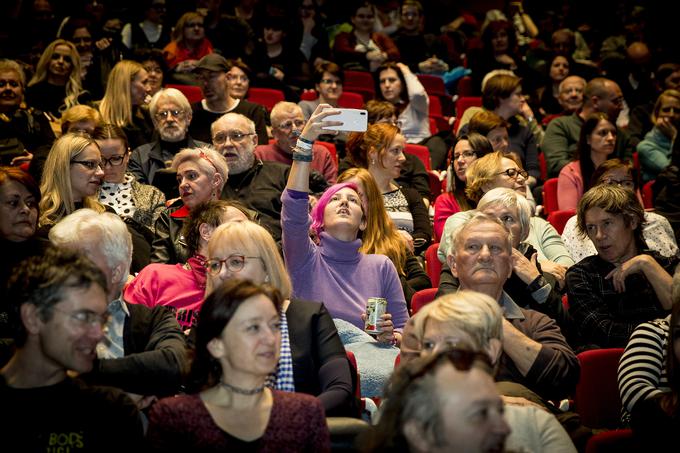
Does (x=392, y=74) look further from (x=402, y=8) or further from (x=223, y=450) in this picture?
(x=223, y=450)

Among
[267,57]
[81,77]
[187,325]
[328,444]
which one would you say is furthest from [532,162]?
[328,444]

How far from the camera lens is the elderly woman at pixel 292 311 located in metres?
2.90

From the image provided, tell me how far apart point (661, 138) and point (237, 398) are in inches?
194

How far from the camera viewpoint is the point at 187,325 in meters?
3.30

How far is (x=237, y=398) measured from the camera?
2.36 metres

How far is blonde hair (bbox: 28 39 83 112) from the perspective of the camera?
615 cm

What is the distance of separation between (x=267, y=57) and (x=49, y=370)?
19.2 feet

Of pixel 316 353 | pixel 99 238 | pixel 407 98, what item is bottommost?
pixel 316 353

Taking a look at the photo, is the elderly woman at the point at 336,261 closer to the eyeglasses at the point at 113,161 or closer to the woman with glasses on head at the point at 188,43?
the eyeglasses at the point at 113,161

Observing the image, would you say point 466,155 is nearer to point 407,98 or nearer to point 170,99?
point 170,99

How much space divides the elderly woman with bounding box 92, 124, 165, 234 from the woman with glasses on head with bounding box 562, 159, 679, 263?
207 centimetres

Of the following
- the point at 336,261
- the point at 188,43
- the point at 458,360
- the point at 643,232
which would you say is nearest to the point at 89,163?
the point at 336,261

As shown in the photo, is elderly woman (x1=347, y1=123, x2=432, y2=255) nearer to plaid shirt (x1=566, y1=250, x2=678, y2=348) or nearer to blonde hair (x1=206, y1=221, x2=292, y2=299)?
plaid shirt (x1=566, y1=250, x2=678, y2=348)

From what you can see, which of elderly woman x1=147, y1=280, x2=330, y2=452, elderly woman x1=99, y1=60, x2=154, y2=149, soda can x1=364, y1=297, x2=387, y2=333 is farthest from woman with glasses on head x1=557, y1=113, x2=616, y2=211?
elderly woman x1=147, y1=280, x2=330, y2=452
